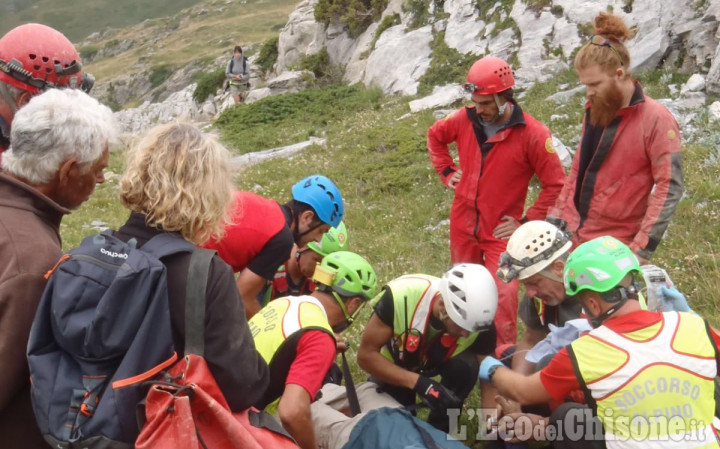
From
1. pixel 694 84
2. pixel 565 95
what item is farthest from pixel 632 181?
pixel 565 95

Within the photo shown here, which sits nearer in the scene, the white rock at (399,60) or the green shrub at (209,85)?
the white rock at (399,60)

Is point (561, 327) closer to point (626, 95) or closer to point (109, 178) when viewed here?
point (626, 95)

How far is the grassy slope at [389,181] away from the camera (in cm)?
832

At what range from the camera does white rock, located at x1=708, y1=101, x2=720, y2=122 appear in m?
11.8

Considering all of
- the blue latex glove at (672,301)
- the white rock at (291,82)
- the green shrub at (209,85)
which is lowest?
the green shrub at (209,85)

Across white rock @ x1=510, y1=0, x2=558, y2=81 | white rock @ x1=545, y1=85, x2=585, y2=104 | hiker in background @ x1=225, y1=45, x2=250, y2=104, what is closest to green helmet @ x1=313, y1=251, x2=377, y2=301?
white rock @ x1=545, y1=85, x2=585, y2=104

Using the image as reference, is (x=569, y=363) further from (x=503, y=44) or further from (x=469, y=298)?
(x=503, y=44)

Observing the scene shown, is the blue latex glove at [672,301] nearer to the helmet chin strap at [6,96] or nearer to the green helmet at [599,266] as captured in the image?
the green helmet at [599,266]

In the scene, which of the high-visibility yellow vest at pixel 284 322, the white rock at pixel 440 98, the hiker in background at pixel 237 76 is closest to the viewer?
the high-visibility yellow vest at pixel 284 322

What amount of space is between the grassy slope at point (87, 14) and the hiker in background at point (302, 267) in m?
189

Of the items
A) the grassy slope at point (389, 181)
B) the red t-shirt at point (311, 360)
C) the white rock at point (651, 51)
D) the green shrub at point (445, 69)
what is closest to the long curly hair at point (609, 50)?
the grassy slope at point (389, 181)

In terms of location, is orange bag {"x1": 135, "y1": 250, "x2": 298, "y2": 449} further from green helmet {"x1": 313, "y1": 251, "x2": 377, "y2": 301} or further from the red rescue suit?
the red rescue suit

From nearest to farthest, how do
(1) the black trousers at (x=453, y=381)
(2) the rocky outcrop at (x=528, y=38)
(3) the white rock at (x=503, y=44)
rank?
(1) the black trousers at (x=453, y=381) → (2) the rocky outcrop at (x=528, y=38) → (3) the white rock at (x=503, y=44)

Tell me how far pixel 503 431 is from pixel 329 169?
10709 millimetres
